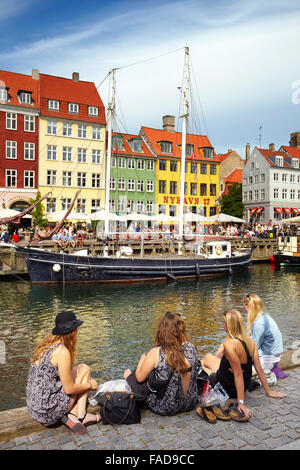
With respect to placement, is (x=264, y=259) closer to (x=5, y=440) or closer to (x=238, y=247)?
(x=238, y=247)

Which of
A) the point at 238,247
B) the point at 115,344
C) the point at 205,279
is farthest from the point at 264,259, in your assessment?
the point at 115,344

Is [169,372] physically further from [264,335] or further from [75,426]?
[264,335]

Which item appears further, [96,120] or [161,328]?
[96,120]

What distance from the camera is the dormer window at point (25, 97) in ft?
152

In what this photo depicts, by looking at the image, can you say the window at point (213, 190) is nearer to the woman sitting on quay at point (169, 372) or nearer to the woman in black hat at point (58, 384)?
the woman sitting on quay at point (169, 372)

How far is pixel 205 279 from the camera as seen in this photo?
31359 millimetres

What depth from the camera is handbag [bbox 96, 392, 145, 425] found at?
17.5ft

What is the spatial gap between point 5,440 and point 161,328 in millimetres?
2280

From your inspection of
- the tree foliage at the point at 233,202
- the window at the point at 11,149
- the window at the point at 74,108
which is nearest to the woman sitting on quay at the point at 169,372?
the window at the point at 11,149

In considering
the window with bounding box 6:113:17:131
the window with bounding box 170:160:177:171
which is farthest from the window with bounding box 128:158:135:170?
the window with bounding box 6:113:17:131

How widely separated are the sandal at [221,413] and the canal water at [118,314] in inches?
211

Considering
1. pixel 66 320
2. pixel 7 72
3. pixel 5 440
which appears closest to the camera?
pixel 5 440

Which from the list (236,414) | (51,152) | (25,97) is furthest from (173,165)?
(236,414)

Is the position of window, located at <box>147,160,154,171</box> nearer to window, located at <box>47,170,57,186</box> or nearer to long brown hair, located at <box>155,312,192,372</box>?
window, located at <box>47,170,57,186</box>
